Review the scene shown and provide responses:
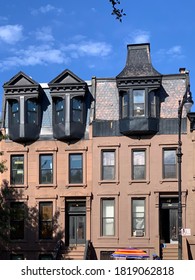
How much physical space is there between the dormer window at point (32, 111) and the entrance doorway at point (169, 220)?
9271 millimetres

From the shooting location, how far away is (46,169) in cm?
3058

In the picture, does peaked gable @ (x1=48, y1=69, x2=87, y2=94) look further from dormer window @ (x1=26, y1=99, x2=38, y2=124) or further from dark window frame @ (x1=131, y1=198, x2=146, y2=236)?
dark window frame @ (x1=131, y1=198, x2=146, y2=236)

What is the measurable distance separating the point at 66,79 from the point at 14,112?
3.86m

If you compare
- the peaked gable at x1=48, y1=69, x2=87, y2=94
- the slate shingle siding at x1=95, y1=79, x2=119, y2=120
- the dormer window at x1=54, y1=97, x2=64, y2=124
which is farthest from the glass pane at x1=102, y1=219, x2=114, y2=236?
the peaked gable at x1=48, y1=69, x2=87, y2=94

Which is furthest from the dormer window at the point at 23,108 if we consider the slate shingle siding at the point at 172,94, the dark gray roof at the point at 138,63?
the slate shingle siding at the point at 172,94

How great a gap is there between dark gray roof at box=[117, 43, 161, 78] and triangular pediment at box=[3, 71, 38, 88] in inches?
219

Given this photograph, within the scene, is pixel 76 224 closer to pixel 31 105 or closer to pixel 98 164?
pixel 98 164

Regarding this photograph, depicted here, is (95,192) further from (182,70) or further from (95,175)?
(182,70)

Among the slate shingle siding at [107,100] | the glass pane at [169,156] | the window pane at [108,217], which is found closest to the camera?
the glass pane at [169,156]

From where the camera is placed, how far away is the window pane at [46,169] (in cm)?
3050

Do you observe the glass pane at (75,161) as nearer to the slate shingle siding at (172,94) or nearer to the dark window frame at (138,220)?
the dark window frame at (138,220)
